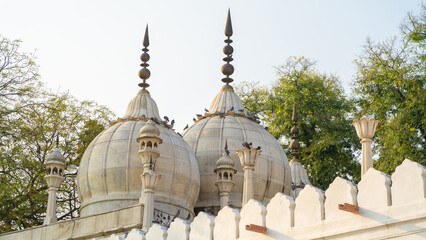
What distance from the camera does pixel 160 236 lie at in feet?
61.3

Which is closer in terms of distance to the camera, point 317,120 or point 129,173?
point 129,173

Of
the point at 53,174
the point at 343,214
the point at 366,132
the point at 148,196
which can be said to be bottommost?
the point at 343,214

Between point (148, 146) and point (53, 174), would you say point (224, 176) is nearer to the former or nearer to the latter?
point (148, 146)

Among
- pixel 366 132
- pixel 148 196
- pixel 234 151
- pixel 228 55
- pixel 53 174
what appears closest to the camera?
pixel 366 132

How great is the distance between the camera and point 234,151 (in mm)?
28344

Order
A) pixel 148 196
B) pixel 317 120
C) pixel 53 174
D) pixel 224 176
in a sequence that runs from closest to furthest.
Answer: pixel 148 196, pixel 224 176, pixel 53 174, pixel 317 120

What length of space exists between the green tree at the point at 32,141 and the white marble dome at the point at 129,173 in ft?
15.7

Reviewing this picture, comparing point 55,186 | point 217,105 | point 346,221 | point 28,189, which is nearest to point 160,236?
point 346,221

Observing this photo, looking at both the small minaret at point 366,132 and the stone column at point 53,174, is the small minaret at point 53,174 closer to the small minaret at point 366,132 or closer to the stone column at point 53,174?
the stone column at point 53,174

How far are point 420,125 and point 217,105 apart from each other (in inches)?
293

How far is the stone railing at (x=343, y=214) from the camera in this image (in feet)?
45.3

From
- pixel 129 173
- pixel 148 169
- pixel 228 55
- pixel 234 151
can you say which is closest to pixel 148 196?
pixel 148 169

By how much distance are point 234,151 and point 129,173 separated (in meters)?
4.43

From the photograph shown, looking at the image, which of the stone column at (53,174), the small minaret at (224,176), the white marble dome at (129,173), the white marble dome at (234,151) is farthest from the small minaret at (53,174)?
the small minaret at (224,176)
